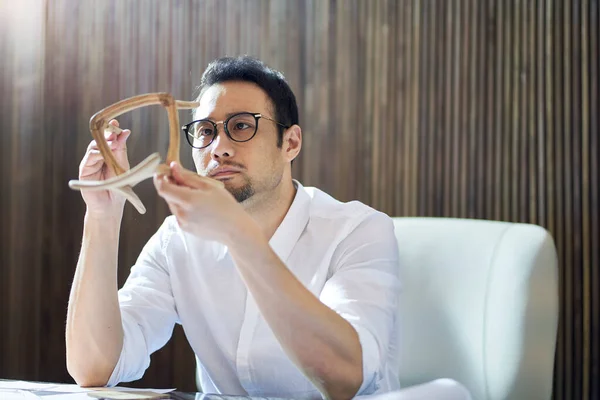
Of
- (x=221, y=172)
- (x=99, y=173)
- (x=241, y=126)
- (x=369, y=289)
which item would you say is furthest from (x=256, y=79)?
(x=369, y=289)

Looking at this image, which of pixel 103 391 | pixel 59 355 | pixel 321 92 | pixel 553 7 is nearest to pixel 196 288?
pixel 103 391

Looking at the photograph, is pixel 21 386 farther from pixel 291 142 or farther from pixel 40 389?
Result: pixel 291 142

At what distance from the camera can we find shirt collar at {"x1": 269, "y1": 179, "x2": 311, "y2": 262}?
1.45 metres

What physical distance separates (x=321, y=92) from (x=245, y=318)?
1002mm

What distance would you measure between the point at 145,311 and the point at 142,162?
2.16 ft

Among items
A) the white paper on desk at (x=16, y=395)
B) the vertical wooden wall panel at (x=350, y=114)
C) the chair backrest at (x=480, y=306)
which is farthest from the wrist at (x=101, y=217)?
the vertical wooden wall panel at (x=350, y=114)

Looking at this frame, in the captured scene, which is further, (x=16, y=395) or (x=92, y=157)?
(x=92, y=157)

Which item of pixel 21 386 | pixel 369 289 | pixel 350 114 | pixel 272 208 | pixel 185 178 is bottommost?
pixel 21 386

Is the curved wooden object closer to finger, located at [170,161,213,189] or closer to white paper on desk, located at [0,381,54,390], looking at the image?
finger, located at [170,161,213,189]

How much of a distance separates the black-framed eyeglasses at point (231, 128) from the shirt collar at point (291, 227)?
206mm

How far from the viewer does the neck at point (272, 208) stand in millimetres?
1478

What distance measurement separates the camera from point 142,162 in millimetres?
847

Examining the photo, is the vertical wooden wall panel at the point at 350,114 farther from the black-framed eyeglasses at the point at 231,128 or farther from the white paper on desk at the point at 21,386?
the white paper on desk at the point at 21,386

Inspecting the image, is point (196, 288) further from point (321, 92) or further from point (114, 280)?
point (321, 92)
